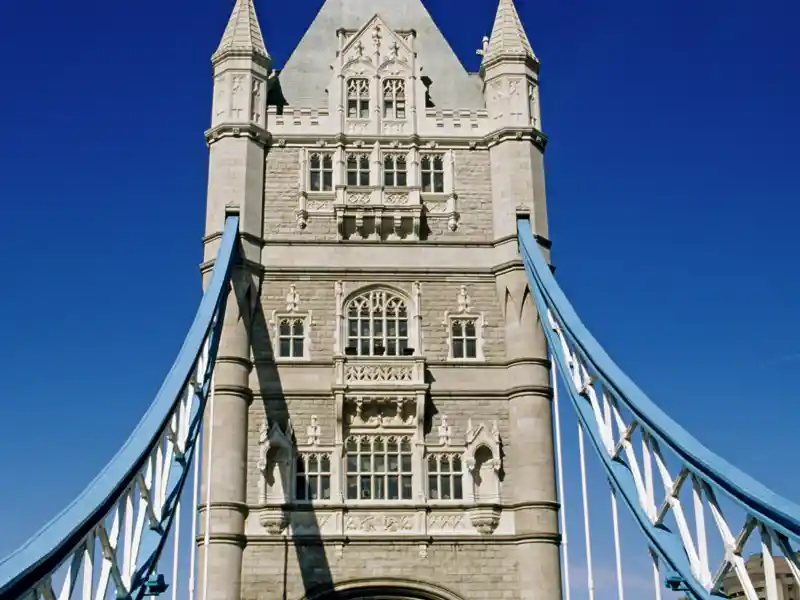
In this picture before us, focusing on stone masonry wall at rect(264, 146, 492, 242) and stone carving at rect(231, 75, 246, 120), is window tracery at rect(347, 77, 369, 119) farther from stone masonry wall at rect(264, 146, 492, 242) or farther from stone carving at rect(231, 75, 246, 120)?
stone carving at rect(231, 75, 246, 120)

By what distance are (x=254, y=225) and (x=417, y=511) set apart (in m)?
7.57

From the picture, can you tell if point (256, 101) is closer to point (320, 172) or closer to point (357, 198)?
point (320, 172)

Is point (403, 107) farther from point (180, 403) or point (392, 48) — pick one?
point (180, 403)

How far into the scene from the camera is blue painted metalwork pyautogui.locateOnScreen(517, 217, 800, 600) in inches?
550

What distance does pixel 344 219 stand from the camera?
90.3ft

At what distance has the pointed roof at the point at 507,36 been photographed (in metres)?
29.2

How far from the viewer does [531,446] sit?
82.9 feet

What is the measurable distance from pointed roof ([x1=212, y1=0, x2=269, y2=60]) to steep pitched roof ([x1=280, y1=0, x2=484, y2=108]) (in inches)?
56.2

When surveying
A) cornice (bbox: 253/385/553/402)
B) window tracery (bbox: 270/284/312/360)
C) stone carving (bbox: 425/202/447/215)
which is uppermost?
stone carving (bbox: 425/202/447/215)

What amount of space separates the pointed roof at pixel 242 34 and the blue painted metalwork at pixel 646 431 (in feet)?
26.2

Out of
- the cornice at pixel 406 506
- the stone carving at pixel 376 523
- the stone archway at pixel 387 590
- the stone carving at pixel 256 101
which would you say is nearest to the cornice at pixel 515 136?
the stone carving at pixel 256 101

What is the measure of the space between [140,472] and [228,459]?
881 centimetres

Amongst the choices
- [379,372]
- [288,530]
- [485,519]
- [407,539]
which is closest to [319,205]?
[379,372]

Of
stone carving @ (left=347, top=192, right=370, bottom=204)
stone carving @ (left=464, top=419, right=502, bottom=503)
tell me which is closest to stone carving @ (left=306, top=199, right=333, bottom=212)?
stone carving @ (left=347, top=192, right=370, bottom=204)
